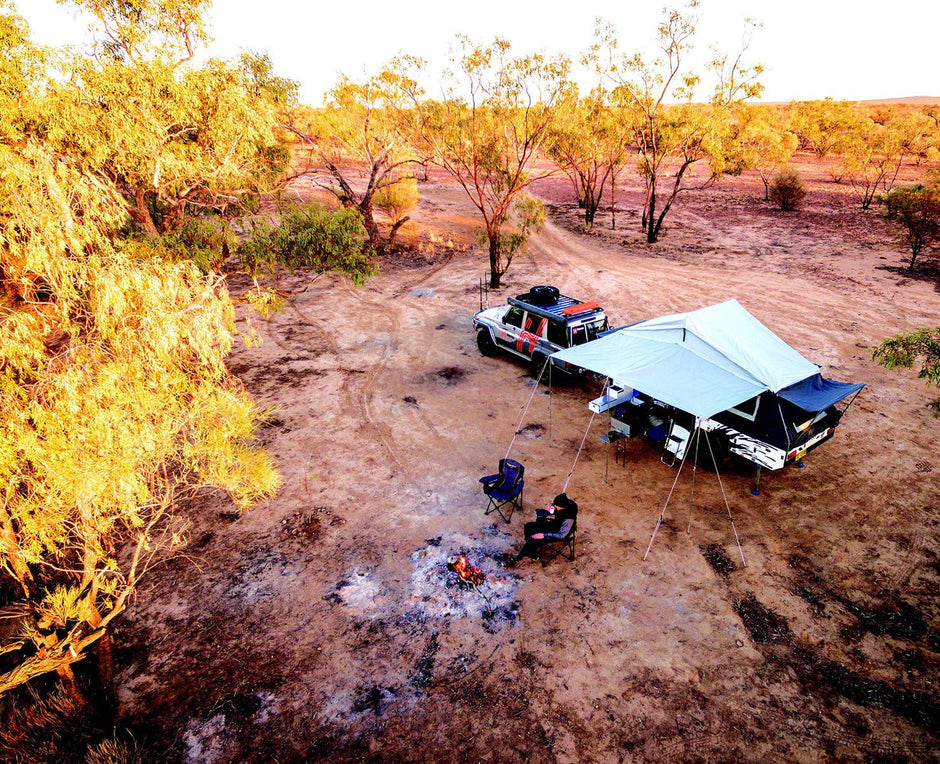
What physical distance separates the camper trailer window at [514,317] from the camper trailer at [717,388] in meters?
3.50

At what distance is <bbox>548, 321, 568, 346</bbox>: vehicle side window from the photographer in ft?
40.1

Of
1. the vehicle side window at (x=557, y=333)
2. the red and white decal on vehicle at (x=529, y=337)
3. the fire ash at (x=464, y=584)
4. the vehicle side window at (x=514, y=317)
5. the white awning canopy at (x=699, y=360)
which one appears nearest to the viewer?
the fire ash at (x=464, y=584)

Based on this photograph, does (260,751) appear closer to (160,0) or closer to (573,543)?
(573,543)

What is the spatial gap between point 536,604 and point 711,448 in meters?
4.89

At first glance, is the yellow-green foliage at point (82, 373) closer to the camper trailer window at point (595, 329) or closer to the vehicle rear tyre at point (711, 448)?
the vehicle rear tyre at point (711, 448)

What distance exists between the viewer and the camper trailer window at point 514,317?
531 inches

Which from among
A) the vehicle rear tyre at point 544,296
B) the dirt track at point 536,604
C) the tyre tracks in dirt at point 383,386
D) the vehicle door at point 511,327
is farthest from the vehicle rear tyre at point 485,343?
the dirt track at point 536,604

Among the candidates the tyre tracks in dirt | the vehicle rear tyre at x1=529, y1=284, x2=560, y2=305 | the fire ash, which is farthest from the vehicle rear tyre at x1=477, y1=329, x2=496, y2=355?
the fire ash

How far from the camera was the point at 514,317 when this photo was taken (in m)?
13.7

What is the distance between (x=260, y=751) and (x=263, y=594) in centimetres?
231

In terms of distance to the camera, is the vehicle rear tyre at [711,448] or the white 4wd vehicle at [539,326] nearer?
the vehicle rear tyre at [711,448]

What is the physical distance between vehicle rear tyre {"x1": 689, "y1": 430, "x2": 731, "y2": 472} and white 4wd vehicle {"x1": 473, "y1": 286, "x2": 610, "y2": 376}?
3.90m

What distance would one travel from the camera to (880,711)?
5426 millimetres

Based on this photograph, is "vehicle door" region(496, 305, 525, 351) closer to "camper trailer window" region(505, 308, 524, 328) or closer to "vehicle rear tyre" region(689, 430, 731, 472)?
"camper trailer window" region(505, 308, 524, 328)
